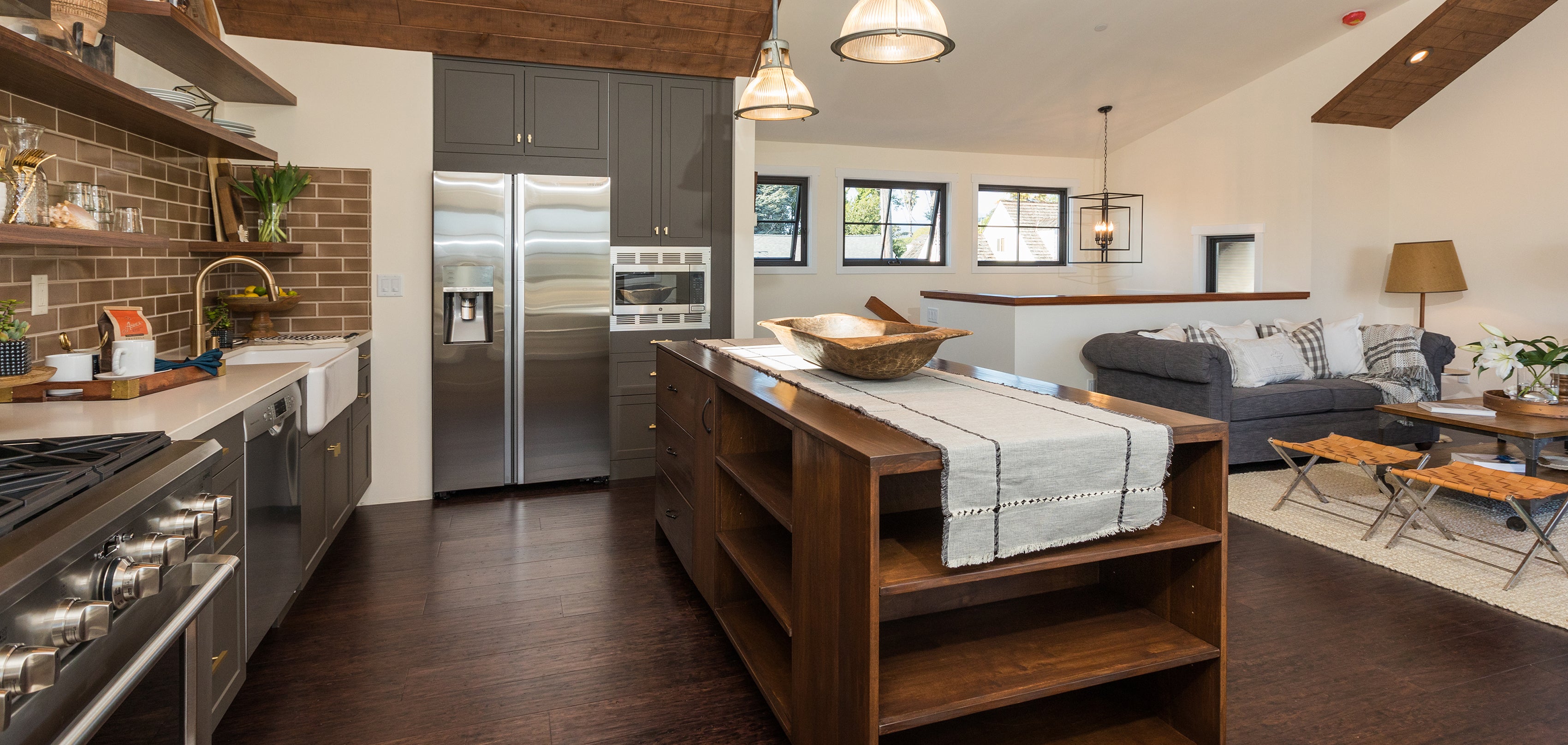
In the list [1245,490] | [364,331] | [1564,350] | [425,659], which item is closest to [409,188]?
[364,331]

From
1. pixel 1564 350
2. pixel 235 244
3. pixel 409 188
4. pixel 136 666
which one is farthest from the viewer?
pixel 409 188

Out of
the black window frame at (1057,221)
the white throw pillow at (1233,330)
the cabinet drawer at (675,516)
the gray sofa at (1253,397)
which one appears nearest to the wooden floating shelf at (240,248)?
the cabinet drawer at (675,516)

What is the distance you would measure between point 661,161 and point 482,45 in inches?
42.4

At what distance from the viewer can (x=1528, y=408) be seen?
3.98 m

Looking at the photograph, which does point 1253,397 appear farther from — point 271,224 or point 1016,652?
point 271,224

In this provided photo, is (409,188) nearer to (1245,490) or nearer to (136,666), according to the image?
(136,666)

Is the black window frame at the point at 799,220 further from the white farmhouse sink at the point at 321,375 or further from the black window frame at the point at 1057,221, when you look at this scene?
the white farmhouse sink at the point at 321,375

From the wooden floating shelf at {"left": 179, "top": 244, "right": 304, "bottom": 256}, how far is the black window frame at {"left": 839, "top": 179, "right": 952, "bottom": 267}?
4746 mm

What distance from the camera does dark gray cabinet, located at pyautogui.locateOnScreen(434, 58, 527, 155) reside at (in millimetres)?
4391

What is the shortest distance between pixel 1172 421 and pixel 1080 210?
741 cm

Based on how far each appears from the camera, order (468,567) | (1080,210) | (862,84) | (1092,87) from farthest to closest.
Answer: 1. (1080,210)
2. (1092,87)
3. (862,84)
4. (468,567)

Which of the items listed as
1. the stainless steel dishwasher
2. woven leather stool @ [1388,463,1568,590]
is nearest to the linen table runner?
the stainless steel dishwasher

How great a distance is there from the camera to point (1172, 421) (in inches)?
69.7

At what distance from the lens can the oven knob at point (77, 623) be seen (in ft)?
3.00
